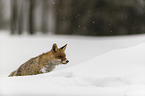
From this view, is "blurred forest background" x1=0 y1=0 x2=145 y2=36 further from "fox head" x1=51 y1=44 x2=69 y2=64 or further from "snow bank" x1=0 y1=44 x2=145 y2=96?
"fox head" x1=51 y1=44 x2=69 y2=64

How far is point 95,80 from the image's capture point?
2312mm

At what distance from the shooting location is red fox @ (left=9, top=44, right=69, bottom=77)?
2.41 metres

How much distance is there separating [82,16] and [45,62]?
413cm

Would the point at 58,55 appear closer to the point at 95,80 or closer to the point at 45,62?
the point at 45,62

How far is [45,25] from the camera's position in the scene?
284 inches

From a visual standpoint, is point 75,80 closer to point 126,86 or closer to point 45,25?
point 126,86

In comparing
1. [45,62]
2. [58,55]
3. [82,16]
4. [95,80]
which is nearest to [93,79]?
[95,80]

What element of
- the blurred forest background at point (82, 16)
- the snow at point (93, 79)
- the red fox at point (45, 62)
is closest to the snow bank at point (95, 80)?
the snow at point (93, 79)

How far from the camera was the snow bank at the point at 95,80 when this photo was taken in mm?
2043

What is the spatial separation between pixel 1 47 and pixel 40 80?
2.51 meters

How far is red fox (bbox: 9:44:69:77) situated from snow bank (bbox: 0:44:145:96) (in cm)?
10

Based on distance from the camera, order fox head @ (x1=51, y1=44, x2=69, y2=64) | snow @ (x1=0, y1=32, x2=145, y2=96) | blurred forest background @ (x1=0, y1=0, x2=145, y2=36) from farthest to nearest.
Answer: blurred forest background @ (x1=0, y1=0, x2=145, y2=36), fox head @ (x1=51, y1=44, x2=69, y2=64), snow @ (x1=0, y1=32, x2=145, y2=96)

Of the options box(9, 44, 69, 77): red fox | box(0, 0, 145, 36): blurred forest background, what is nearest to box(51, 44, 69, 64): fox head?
box(9, 44, 69, 77): red fox

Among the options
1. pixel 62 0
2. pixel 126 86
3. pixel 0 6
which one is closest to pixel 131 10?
pixel 62 0
